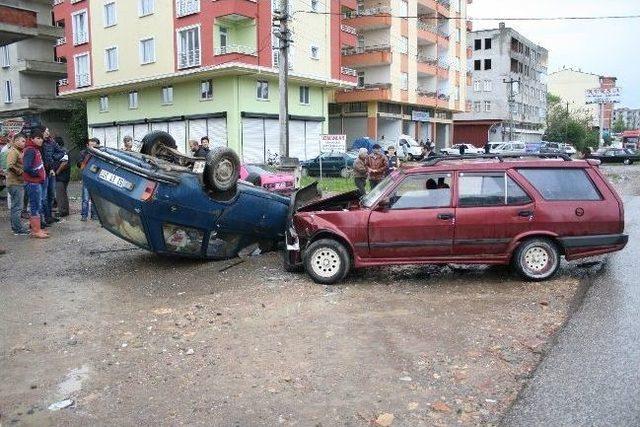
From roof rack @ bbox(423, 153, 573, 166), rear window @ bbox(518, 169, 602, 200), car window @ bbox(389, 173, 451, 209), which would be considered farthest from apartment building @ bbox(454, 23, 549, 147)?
car window @ bbox(389, 173, 451, 209)

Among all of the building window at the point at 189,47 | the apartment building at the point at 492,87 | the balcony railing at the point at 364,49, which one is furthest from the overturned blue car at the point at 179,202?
the apartment building at the point at 492,87

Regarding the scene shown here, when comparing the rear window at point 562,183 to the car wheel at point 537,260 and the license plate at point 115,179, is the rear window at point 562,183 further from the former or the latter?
the license plate at point 115,179

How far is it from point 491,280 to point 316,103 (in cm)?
3181

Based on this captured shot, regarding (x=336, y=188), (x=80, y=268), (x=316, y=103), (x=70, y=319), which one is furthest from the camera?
A: (x=316, y=103)

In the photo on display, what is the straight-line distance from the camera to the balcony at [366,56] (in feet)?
143

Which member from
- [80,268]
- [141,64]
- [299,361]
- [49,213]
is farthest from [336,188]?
[141,64]

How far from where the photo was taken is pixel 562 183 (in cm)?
756

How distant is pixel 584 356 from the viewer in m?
4.94

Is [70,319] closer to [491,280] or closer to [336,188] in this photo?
[491,280]

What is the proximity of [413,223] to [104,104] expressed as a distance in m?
37.7

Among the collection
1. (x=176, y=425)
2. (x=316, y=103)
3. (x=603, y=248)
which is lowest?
(x=176, y=425)

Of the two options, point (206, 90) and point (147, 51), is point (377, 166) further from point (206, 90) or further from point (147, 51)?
point (147, 51)

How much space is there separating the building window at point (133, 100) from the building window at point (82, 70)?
360cm

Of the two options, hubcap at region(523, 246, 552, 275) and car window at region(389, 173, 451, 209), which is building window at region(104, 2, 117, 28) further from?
hubcap at region(523, 246, 552, 275)
